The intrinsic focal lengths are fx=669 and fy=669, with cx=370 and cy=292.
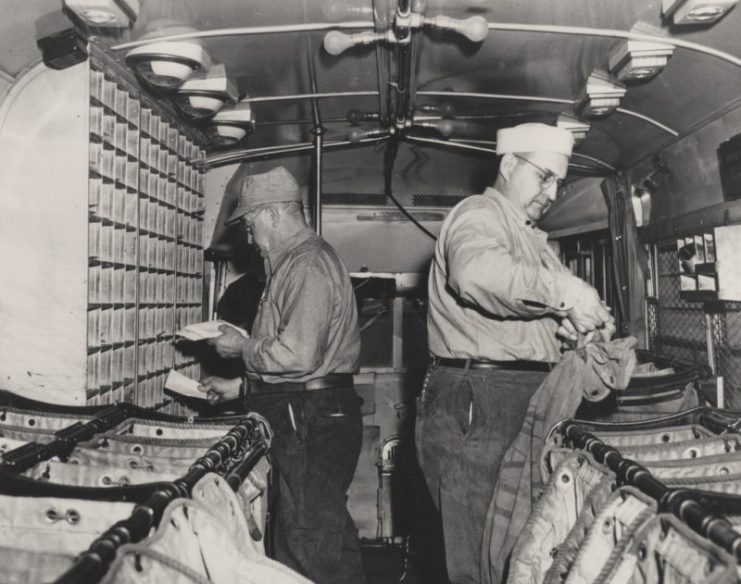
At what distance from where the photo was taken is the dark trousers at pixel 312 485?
111 inches

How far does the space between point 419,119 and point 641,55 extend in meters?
1.44

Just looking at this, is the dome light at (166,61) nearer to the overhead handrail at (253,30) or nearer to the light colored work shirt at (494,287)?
the overhead handrail at (253,30)

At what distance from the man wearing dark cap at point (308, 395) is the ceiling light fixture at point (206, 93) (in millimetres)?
545

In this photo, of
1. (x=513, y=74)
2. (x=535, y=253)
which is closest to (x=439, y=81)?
(x=513, y=74)

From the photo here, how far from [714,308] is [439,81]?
6.08 feet

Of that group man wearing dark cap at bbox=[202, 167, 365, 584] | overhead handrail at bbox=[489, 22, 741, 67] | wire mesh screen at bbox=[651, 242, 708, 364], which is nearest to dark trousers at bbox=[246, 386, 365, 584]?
man wearing dark cap at bbox=[202, 167, 365, 584]

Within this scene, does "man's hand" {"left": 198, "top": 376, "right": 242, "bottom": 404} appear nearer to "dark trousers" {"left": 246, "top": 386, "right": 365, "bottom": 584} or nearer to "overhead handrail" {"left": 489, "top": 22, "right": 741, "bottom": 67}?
"dark trousers" {"left": 246, "top": 386, "right": 365, "bottom": 584}

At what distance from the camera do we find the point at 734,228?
320 cm

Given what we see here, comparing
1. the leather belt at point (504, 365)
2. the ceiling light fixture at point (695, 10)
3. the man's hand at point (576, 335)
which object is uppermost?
the ceiling light fixture at point (695, 10)

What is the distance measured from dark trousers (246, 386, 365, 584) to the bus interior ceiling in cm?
122

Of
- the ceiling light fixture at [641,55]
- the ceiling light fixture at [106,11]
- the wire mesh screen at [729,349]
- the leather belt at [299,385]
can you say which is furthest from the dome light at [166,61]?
the wire mesh screen at [729,349]

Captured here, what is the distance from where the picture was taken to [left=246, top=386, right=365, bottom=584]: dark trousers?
9.27 feet

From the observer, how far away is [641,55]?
9.27 ft

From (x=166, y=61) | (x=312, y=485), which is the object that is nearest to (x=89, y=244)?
(x=166, y=61)
